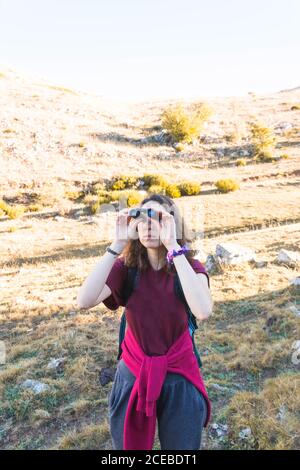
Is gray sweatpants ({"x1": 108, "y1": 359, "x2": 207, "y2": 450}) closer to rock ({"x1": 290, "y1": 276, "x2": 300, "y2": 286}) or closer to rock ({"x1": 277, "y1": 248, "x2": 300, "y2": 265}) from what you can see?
rock ({"x1": 290, "y1": 276, "x2": 300, "y2": 286})

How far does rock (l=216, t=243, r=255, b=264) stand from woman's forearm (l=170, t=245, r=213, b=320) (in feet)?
24.4

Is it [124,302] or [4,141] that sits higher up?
[4,141]

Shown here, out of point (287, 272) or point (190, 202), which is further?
point (190, 202)

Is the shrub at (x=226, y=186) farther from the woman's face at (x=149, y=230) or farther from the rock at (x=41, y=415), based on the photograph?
the woman's face at (x=149, y=230)

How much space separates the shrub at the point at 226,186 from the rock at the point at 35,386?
16214 mm

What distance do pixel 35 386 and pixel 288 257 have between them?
22.4 feet

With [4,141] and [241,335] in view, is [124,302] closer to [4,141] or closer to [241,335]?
[241,335]

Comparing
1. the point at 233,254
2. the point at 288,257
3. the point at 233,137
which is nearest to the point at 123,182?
the point at 233,137

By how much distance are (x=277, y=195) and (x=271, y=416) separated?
15685mm

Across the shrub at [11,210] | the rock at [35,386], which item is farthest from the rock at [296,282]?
the shrub at [11,210]

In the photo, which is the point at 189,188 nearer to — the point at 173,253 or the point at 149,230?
the point at 149,230

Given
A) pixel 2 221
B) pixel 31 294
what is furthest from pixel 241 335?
pixel 2 221

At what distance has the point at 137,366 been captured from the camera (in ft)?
8.49

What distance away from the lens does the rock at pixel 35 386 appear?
518 cm
